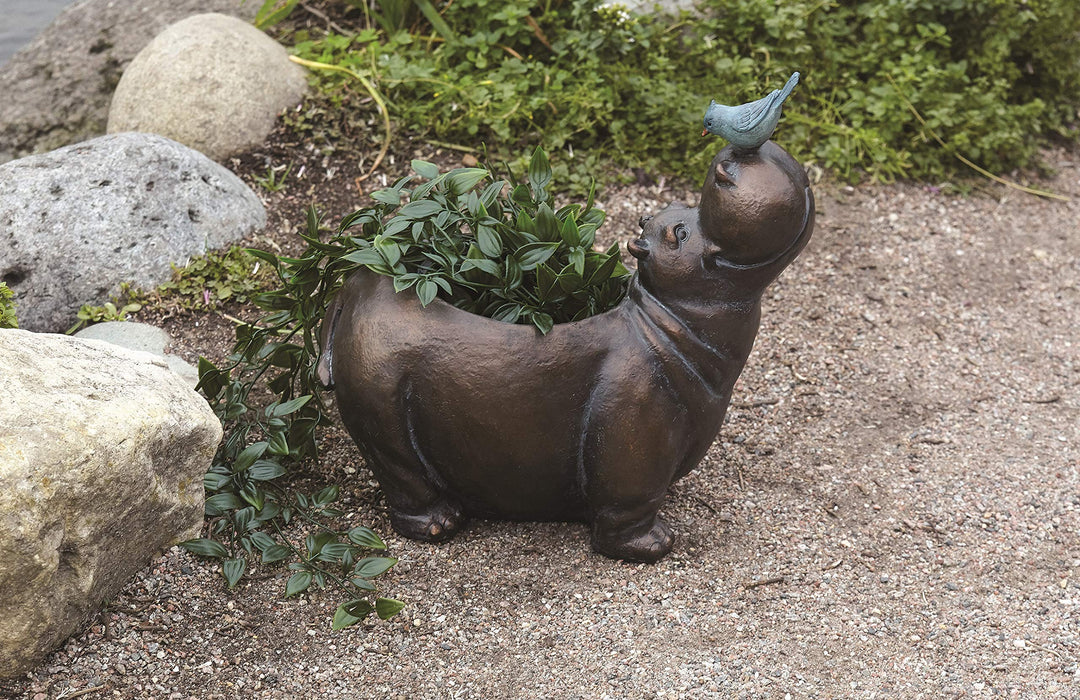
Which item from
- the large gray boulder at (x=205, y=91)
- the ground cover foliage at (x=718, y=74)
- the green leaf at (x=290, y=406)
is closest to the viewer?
the green leaf at (x=290, y=406)

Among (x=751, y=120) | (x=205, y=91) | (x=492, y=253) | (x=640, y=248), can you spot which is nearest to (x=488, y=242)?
(x=492, y=253)

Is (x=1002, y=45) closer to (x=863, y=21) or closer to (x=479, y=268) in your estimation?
(x=863, y=21)

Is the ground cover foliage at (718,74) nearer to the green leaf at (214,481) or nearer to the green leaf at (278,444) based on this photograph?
the green leaf at (278,444)

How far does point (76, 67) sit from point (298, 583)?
387 cm

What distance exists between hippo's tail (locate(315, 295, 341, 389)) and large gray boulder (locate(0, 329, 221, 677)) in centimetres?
31

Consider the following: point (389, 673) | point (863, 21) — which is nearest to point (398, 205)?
point (389, 673)

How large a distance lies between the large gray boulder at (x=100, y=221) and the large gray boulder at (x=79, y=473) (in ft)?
3.64

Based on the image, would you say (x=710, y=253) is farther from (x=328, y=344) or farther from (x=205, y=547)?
(x=205, y=547)

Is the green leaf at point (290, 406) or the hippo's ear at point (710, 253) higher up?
the hippo's ear at point (710, 253)

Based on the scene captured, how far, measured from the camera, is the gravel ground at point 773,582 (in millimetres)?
2688

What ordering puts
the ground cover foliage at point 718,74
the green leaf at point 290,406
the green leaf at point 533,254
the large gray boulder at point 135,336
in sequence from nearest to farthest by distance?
1. the green leaf at point 533,254
2. the green leaf at point 290,406
3. the large gray boulder at point 135,336
4. the ground cover foliage at point 718,74

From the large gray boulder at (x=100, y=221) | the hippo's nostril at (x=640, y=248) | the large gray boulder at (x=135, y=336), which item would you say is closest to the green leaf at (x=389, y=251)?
the hippo's nostril at (x=640, y=248)

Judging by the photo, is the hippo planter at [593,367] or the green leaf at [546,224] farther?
the green leaf at [546,224]

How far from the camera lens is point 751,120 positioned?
252 cm
